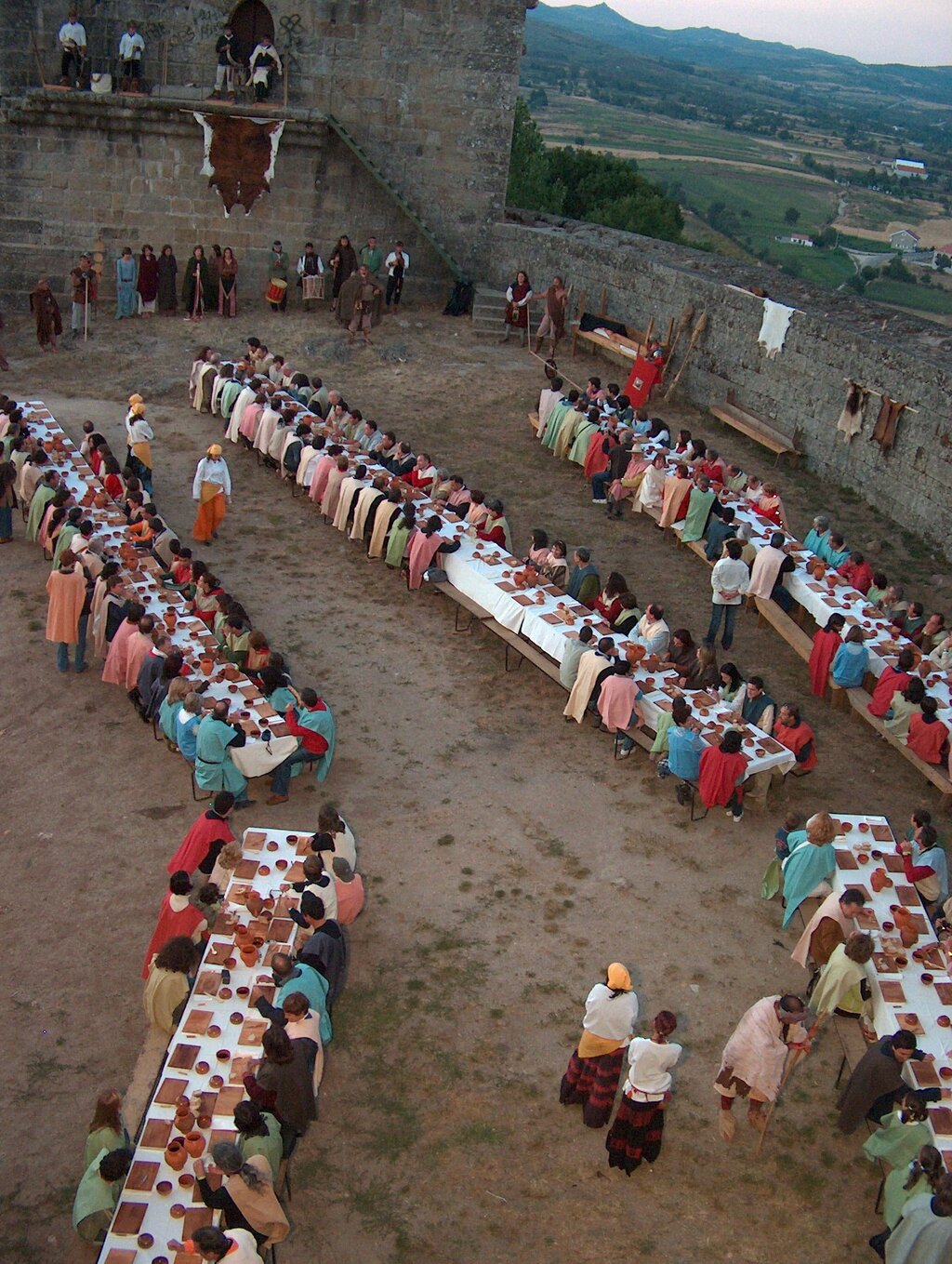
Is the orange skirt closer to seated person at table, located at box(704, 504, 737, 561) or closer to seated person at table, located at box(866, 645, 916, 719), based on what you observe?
seated person at table, located at box(704, 504, 737, 561)

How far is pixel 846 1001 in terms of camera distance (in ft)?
29.7

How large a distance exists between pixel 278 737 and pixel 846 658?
242 inches

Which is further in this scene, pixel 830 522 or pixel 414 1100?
pixel 830 522

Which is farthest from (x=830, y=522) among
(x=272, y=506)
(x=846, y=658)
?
(x=272, y=506)

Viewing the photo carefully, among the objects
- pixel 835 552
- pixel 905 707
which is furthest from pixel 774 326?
pixel 905 707

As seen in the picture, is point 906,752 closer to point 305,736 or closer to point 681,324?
point 305,736

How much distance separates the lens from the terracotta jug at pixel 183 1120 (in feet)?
23.9

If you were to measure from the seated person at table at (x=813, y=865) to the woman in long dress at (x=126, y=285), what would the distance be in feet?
59.4

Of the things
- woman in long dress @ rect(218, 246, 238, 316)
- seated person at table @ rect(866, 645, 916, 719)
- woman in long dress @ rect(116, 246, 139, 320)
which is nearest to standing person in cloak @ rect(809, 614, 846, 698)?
seated person at table @ rect(866, 645, 916, 719)

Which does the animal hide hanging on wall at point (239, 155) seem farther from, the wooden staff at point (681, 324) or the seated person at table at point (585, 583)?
the seated person at table at point (585, 583)

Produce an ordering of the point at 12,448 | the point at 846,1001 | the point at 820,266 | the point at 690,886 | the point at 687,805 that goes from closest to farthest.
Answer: the point at 846,1001
the point at 690,886
the point at 687,805
the point at 12,448
the point at 820,266

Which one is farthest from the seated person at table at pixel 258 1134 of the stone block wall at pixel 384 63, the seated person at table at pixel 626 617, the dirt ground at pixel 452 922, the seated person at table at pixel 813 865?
the stone block wall at pixel 384 63

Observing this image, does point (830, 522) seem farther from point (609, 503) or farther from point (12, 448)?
point (12, 448)

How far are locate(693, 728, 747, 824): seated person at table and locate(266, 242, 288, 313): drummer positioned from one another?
625 inches
